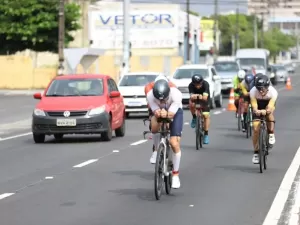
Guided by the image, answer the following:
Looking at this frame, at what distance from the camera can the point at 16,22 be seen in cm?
6366

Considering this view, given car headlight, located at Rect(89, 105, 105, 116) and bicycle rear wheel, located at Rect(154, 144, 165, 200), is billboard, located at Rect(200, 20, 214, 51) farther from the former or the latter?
bicycle rear wheel, located at Rect(154, 144, 165, 200)

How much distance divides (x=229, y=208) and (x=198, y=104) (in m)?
9.38

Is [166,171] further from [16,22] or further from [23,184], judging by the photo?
[16,22]

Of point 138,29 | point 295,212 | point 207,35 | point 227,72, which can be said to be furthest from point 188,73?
point 207,35

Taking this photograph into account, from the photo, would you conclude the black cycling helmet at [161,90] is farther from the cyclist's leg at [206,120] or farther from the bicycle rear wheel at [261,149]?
the cyclist's leg at [206,120]

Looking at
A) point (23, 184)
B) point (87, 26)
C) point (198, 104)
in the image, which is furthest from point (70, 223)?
point (87, 26)

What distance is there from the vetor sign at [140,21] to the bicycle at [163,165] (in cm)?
7199

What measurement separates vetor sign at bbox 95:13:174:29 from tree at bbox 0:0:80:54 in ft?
67.0

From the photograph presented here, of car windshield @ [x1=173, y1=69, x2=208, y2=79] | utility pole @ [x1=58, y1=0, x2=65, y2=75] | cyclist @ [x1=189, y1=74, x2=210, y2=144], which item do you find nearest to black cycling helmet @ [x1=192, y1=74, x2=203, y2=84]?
cyclist @ [x1=189, y1=74, x2=210, y2=144]

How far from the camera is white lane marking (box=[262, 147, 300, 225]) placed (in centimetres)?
1096

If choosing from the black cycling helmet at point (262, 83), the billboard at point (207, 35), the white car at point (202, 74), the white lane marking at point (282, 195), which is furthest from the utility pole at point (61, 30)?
the billboard at point (207, 35)

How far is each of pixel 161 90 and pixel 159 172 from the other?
3.39 ft

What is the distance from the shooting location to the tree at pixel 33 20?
6272cm

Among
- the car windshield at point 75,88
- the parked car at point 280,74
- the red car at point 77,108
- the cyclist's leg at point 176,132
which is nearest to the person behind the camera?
the cyclist's leg at point 176,132
